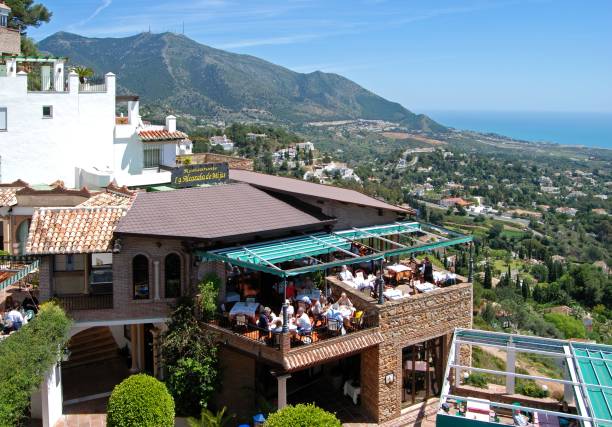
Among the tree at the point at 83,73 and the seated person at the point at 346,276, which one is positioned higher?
the tree at the point at 83,73

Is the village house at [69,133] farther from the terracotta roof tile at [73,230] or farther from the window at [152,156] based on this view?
the terracotta roof tile at [73,230]

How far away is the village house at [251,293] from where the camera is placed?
17578mm

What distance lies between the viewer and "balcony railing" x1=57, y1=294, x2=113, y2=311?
714 inches

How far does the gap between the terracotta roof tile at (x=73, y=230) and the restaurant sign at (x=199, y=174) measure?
3683mm

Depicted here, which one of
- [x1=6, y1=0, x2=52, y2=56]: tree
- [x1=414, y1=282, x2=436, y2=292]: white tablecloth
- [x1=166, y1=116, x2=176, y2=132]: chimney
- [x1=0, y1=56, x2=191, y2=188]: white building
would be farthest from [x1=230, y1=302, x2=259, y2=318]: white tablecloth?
[x1=6, y1=0, x2=52, y2=56]: tree

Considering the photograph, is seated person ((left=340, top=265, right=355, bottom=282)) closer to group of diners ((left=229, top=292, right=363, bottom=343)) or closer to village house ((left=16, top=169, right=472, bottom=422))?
village house ((left=16, top=169, right=472, bottom=422))

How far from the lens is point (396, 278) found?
2066 centimetres

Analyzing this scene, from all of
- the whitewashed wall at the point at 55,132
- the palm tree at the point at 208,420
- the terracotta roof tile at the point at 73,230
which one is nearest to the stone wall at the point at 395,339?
the palm tree at the point at 208,420

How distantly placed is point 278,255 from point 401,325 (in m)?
4.18

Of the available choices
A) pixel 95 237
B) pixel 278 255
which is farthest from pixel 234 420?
pixel 95 237

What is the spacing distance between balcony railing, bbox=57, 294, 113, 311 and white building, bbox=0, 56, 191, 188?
988 cm

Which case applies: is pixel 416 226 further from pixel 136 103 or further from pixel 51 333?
pixel 136 103

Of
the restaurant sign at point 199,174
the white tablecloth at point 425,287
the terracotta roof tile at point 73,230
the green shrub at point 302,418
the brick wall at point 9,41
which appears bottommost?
the green shrub at point 302,418

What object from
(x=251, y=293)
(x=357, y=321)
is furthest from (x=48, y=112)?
(x=357, y=321)
